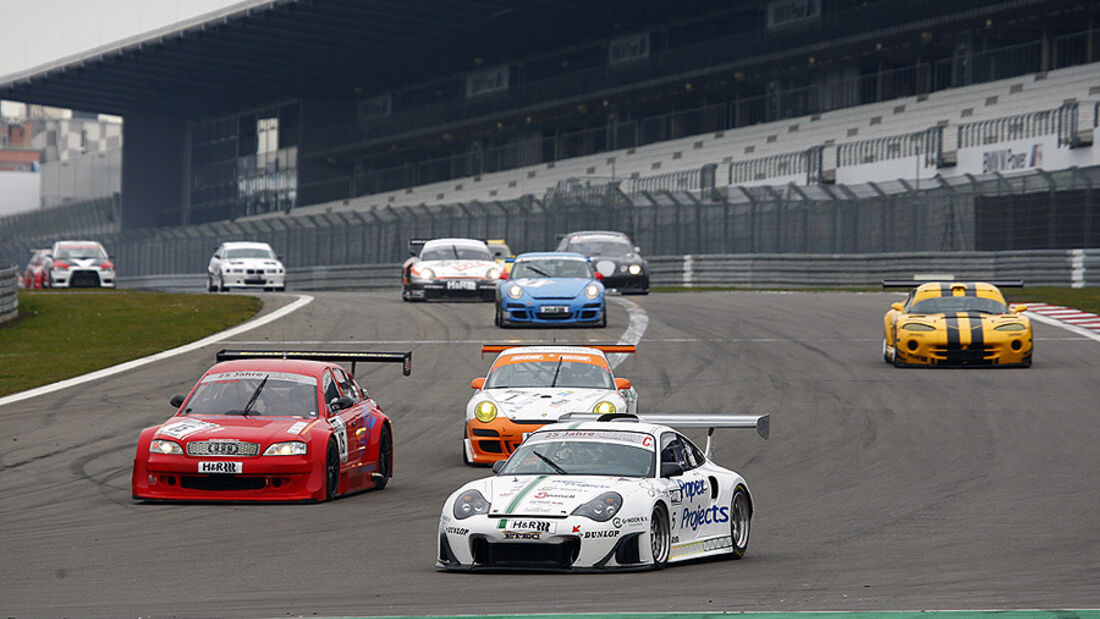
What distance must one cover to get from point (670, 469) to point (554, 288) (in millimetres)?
16558

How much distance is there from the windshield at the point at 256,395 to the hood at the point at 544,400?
7.27 ft

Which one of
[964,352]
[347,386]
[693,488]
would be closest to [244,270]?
[964,352]

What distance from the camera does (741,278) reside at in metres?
41.7

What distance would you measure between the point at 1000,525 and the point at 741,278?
31.2 meters

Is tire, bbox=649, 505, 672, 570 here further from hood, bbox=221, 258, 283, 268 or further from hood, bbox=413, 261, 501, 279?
hood, bbox=221, 258, 283, 268

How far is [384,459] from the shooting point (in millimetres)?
13445

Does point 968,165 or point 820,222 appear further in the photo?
point 968,165

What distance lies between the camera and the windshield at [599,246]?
112 ft

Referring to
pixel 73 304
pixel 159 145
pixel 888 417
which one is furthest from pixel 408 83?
pixel 888 417

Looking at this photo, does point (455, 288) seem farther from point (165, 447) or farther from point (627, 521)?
point (627, 521)

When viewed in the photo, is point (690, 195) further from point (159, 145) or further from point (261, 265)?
point (159, 145)

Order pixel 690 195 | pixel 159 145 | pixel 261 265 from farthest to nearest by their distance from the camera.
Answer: pixel 159 145 → pixel 690 195 → pixel 261 265

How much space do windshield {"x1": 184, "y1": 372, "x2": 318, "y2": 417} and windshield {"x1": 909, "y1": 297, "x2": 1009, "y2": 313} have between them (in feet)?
40.4

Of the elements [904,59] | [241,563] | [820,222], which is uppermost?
[904,59]
